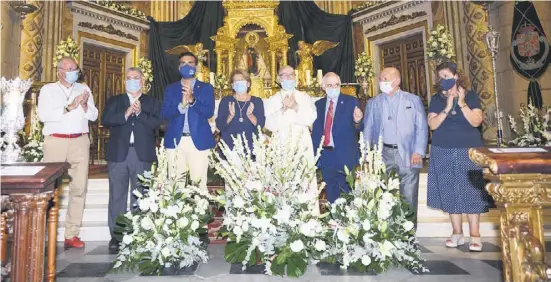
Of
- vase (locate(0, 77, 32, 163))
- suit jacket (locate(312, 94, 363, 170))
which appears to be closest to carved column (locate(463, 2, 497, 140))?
suit jacket (locate(312, 94, 363, 170))

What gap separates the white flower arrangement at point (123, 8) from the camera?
8623 mm

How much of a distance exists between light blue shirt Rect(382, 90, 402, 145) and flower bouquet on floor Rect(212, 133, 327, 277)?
3.15ft

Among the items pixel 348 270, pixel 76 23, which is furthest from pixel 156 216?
pixel 76 23

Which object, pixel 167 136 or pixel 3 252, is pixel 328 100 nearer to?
pixel 167 136

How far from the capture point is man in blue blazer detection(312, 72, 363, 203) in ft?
10.6

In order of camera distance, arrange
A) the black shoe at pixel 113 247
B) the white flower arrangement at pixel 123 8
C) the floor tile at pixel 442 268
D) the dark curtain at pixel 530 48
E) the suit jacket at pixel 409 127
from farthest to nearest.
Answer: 1. the white flower arrangement at pixel 123 8
2. the dark curtain at pixel 530 48
3. the black shoe at pixel 113 247
4. the suit jacket at pixel 409 127
5. the floor tile at pixel 442 268

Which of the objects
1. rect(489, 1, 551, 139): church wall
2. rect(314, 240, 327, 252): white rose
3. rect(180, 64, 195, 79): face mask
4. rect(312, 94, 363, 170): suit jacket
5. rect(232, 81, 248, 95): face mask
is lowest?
rect(314, 240, 327, 252): white rose

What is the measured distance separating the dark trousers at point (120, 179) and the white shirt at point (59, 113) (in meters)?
0.46

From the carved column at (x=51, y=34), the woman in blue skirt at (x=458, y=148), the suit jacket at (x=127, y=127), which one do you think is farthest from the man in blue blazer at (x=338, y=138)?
the carved column at (x=51, y=34)

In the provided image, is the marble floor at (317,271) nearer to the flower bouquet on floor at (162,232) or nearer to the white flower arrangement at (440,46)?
the flower bouquet on floor at (162,232)

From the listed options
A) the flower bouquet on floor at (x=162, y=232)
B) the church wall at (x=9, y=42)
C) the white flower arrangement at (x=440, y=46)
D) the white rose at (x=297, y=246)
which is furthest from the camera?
the white flower arrangement at (x=440, y=46)

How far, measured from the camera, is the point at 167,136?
318cm

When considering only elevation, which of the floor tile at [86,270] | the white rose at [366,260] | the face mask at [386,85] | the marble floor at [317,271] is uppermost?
the face mask at [386,85]

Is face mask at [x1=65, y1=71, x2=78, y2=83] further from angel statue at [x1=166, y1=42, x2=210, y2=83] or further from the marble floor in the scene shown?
angel statue at [x1=166, y1=42, x2=210, y2=83]
